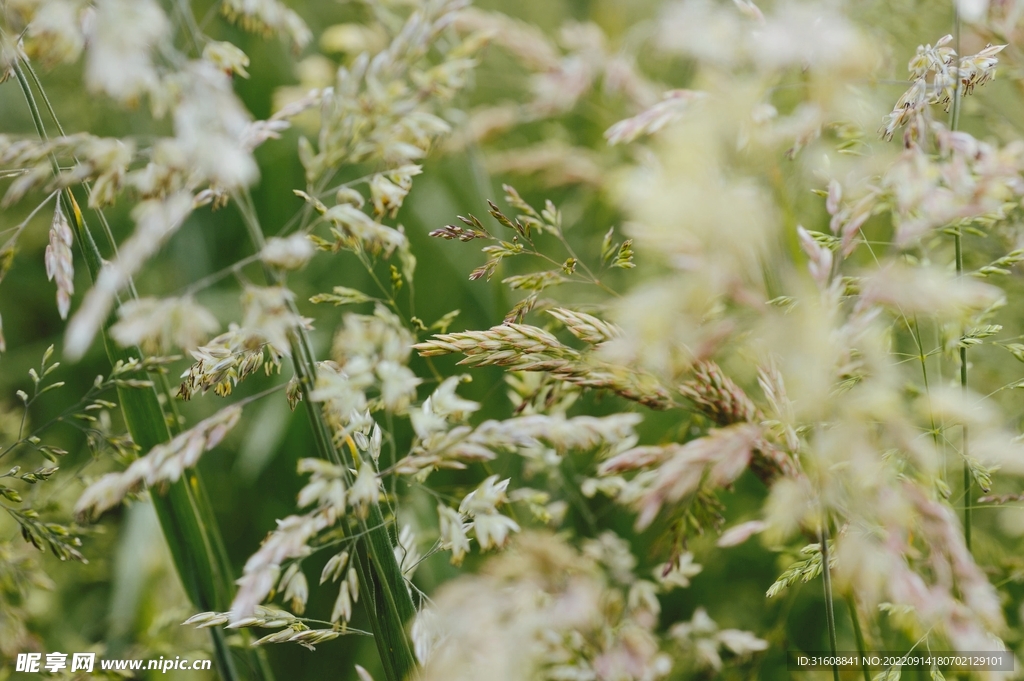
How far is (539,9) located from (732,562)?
72.4 inches

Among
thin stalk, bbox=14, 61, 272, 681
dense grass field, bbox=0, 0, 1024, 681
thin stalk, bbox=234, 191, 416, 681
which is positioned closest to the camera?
dense grass field, bbox=0, 0, 1024, 681

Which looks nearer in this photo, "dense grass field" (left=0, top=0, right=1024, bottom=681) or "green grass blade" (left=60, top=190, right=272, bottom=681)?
"dense grass field" (left=0, top=0, right=1024, bottom=681)

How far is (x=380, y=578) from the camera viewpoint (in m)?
0.53

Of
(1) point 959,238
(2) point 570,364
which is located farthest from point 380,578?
(1) point 959,238

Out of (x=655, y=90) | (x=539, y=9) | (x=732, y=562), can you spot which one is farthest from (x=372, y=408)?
(x=539, y=9)

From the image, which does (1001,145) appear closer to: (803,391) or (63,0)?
(803,391)

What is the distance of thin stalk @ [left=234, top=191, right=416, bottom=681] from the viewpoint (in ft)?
1.68

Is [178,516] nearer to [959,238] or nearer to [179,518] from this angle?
[179,518]

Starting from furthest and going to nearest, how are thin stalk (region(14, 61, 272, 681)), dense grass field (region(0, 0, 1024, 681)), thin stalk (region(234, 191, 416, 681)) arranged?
1. thin stalk (region(14, 61, 272, 681))
2. thin stalk (region(234, 191, 416, 681))
3. dense grass field (region(0, 0, 1024, 681))

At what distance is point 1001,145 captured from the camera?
0.99m

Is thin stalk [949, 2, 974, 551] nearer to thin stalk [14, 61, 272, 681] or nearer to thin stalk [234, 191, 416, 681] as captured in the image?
thin stalk [234, 191, 416, 681]

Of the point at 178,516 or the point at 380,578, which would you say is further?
the point at 178,516

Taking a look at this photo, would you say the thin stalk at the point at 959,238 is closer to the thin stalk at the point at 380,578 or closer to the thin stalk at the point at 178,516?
the thin stalk at the point at 380,578

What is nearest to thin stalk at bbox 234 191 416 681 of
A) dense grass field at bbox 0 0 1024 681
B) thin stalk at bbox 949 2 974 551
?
dense grass field at bbox 0 0 1024 681
